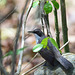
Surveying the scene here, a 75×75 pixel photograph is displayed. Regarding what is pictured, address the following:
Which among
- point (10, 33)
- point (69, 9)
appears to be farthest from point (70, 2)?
point (10, 33)

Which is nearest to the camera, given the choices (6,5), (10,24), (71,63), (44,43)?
(44,43)

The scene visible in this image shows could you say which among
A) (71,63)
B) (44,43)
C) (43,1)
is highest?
(43,1)

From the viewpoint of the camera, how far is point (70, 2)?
8.55 metres

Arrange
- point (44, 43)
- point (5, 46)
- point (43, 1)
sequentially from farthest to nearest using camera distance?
point (5, 46) → point (43, 1) → point (44, 43)

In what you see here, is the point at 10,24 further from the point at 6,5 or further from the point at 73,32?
the point at 73,32

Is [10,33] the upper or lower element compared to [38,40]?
lower

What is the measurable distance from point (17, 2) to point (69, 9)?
8.01 feet

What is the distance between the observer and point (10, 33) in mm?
7312

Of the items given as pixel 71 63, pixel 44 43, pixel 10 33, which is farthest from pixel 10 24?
pixel 44 43

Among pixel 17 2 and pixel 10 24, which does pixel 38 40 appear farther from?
pixel 17 2

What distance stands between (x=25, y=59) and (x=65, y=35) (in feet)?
8.44

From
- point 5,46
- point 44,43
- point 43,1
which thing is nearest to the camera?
point 44,43

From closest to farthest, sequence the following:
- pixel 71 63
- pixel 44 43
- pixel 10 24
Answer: pixel 44 43
pixel 71 63
pixel 10 24

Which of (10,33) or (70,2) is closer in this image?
(10,33)
